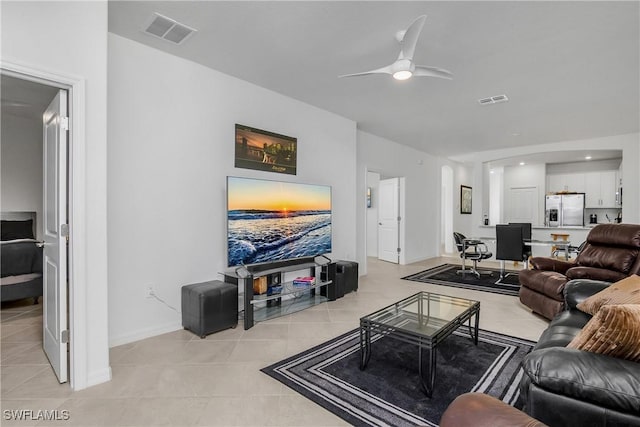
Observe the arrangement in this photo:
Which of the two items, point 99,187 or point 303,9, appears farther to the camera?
point 303,9

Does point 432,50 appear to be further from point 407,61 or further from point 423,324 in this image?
point 423,324

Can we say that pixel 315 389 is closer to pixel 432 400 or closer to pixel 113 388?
pixel 432 400

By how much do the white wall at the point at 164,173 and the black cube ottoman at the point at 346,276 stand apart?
5.23 feet

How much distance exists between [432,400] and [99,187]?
2639 millimetres

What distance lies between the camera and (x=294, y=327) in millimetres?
3215

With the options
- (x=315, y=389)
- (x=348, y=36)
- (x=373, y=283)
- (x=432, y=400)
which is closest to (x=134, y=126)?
(x=348, y=36)

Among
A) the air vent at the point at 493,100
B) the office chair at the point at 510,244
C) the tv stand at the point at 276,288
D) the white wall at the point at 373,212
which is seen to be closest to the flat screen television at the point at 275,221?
the tv stand at the point at 276,288

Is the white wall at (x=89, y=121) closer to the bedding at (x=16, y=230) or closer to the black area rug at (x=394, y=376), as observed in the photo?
the black area rug at (x=394, y=376)

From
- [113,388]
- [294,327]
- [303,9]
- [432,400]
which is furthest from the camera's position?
[294,327]

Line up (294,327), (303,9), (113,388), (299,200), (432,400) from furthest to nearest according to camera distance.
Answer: (299,200)
(294,327)
(303,9)
(113,388)
(432,400)

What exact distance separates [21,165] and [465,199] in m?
10.1

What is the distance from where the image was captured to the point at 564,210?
27.5 feet

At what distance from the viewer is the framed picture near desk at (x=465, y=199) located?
30.0 ft

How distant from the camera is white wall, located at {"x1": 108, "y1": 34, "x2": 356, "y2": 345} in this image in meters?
2.79
